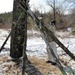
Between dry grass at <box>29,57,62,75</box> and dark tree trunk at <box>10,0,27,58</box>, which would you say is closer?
dry grass at <box>29,57,62,75</box>

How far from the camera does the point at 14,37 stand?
7684mm

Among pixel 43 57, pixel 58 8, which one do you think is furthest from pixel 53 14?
pixel 43 57

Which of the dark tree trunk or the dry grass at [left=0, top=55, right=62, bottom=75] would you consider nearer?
the dry grass at [left=0, top=55, right=62, bottom=75]

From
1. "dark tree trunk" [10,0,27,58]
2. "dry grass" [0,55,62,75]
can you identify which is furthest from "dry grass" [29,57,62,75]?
"dark tree trunk" [10,0,27,58]

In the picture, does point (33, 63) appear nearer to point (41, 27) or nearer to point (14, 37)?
point (14, 37)

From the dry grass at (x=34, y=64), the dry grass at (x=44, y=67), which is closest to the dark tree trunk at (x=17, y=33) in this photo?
the dry grass at (x=34, y=64)

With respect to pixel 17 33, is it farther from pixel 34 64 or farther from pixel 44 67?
pixel 44 67

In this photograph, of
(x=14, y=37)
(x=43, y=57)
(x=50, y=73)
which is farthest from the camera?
(x=43, y=57)

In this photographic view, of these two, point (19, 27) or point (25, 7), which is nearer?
point (25, 7)

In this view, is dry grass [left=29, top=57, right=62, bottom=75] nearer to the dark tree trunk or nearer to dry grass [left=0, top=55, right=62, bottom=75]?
dry grass [left=0, top=55, right=62, bottom=75]

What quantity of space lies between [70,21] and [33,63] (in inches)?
1388

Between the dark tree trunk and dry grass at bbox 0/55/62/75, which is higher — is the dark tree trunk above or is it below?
above

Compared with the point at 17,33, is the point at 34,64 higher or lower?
lower

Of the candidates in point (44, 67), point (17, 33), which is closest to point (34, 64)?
point (44, 67)
